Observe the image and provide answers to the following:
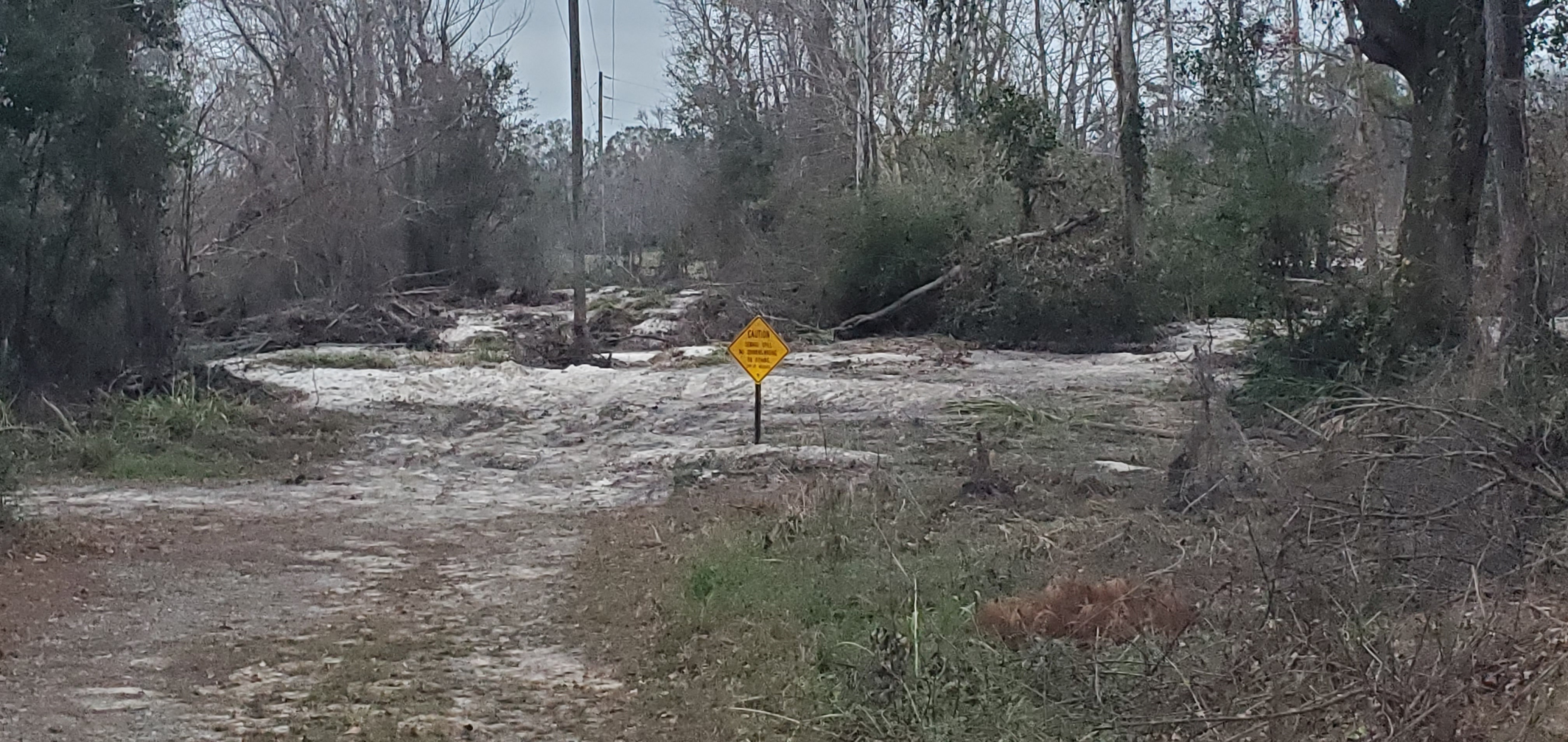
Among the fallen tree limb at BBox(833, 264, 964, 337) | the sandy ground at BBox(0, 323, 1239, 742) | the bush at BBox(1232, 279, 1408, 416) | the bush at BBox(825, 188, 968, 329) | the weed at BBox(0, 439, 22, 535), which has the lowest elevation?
the sandy ground at BBox(0, 323, 1239, 742)

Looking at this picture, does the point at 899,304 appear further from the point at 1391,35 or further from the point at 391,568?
the point at 391,568

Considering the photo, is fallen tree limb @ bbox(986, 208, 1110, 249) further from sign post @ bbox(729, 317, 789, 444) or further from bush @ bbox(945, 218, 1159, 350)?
sign post @ bbox(729, 317, 789, 444)

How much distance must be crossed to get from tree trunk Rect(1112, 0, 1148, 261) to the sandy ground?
20.3ft

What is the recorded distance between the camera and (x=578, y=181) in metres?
27.4

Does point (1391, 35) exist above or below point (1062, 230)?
above

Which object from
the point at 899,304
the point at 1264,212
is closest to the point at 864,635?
the point at 1264,212

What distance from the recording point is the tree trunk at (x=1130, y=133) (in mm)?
25047

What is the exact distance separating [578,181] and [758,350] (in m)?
14.7

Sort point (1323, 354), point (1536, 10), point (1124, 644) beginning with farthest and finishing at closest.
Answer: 1. point (1323, 354)
2. point (1536, 10)
3. point (1124, 644)

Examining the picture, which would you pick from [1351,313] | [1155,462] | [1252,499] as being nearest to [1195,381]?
[1155,462]

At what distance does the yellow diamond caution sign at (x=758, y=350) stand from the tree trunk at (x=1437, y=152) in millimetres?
6328

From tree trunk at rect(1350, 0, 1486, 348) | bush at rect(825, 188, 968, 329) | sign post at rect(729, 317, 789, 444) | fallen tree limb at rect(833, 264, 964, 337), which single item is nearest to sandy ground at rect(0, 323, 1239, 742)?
sign post at rect(729, 317, 789, 444)

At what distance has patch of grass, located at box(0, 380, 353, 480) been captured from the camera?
44.0 ft

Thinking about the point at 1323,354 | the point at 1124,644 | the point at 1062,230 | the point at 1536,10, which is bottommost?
the point at 1124,644
